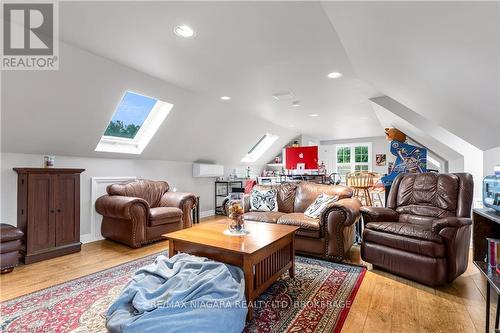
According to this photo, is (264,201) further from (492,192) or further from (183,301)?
(492,192)

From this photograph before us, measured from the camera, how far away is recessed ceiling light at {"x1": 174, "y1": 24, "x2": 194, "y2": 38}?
2.14m

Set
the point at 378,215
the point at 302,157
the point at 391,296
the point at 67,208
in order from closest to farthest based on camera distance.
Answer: the point at 391,296, the point at 378,215, the point at 67,208, the point at 302,157

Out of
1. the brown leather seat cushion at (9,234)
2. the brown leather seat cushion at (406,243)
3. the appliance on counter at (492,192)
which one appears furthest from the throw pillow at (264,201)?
the brown leather seat cushion at (9,234)

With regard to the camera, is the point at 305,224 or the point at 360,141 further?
the point at 360,141

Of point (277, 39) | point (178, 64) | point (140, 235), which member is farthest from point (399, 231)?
point (140, 235)

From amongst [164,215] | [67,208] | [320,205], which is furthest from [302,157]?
[67,208]

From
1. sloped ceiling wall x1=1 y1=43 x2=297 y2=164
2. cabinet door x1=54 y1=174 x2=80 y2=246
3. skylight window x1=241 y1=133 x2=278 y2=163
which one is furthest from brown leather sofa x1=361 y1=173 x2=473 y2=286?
skylight window x1=241 y1=133 x2=278 y2=163

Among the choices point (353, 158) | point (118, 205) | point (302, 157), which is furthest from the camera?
point (353, 158)

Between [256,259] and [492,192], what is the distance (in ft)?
6.35

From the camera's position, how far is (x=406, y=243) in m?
2.42

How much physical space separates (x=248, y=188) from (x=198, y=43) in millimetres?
4060

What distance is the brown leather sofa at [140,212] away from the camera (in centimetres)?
350

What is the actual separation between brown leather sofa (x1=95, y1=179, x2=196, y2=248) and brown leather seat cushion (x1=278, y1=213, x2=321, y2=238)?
5.19ft

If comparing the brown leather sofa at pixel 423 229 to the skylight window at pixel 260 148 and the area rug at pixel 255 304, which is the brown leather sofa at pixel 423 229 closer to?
the area rug at pixel 255 304
